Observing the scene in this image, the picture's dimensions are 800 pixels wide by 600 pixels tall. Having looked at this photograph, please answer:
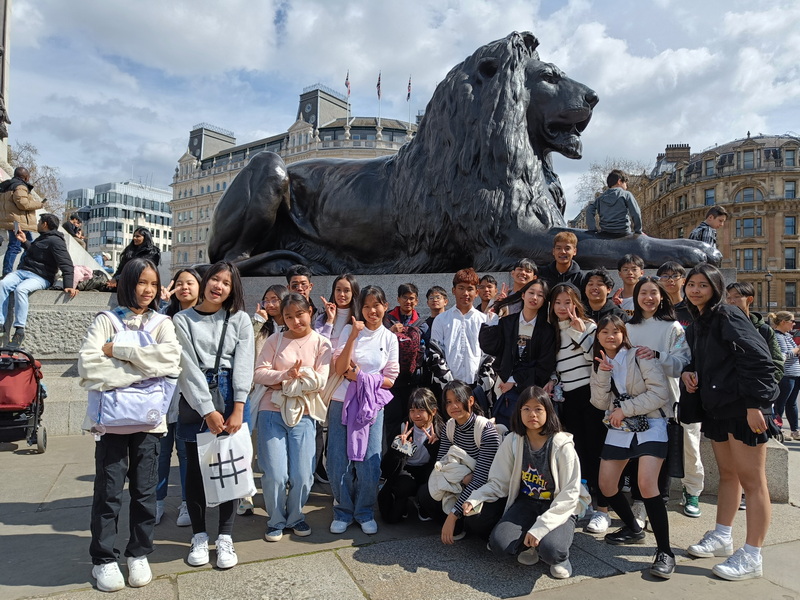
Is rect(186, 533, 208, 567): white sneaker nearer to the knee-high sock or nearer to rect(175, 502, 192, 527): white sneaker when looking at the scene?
rect(175, 502, 192, 527): white sneaker

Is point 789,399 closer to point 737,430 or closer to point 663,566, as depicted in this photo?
point 737,430

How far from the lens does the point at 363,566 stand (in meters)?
Result: 2.99

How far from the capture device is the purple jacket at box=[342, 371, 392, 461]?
11.9ft

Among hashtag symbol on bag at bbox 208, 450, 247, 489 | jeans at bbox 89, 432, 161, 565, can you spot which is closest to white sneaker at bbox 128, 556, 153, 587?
jeans at bbox 89, 432, 161, 565

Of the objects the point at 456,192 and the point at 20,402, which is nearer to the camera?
the point at 20,402

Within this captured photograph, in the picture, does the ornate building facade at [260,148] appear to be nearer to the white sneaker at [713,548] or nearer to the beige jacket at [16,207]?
the beige jacket at [16,207]

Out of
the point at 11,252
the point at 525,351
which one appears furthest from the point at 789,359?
the point at 11,252

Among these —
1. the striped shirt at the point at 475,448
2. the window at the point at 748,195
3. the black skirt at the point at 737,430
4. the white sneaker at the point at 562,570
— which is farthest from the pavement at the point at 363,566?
the window at the point at 748,195

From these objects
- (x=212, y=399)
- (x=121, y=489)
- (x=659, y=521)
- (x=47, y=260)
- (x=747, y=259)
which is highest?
(x=747, y=259)

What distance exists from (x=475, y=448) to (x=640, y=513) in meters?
1.13

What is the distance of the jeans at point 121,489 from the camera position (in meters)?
2.79

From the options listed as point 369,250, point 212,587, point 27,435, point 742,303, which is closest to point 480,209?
point 369,250

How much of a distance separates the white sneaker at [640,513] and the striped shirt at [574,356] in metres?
0.86

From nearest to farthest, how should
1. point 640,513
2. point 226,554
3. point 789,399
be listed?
1. point 226,554
2. point 640,513
3. point 789,399
